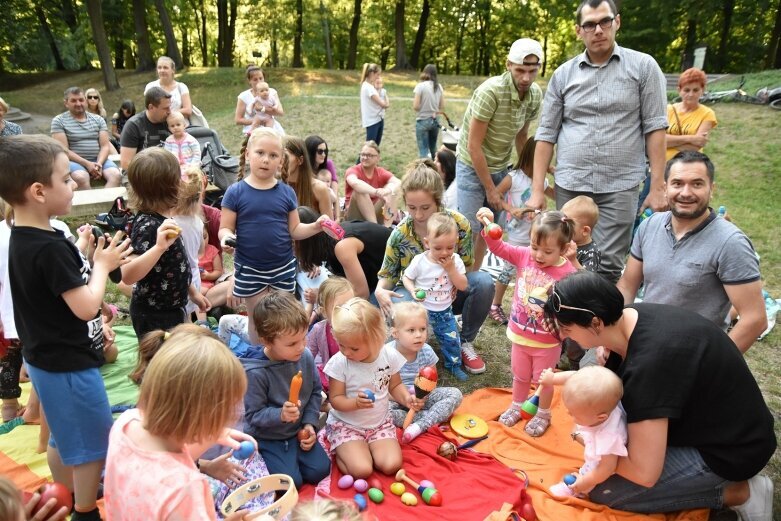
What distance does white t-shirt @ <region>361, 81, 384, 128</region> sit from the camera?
872 centimetres

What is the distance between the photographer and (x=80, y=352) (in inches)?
85.0

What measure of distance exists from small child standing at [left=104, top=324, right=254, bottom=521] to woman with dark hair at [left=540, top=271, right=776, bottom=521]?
57.2 inches

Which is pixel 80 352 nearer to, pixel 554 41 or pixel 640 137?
pixel 640 137

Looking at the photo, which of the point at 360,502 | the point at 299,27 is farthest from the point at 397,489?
the point at 299,27

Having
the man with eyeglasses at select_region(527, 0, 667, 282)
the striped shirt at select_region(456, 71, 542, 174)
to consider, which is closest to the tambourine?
the man with eyeglasses at select_region(527, 0, 667, 282)

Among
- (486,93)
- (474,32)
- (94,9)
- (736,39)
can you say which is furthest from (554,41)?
(486,93)

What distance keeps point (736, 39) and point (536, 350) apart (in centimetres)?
2514

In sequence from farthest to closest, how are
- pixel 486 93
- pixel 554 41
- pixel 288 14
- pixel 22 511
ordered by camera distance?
pixel 554 41
pixel 288 14
pixel 486 93
pixel 22 511

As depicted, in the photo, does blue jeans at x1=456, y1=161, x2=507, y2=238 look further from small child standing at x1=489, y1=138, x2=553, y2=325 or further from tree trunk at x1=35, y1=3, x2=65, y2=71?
tree trunk at x1=35, y1=3, x2=65, y2=71

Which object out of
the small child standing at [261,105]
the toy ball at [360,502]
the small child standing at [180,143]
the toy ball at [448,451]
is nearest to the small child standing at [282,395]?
the toy ball at [360,502]

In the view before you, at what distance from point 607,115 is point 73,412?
11.3ft

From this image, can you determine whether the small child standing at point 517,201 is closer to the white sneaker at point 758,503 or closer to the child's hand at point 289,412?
the white sneaker at point 758,503

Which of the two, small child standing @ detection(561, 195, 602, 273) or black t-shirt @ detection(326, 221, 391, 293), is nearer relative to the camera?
small child standing @ detection(561, 195, 602, 273)

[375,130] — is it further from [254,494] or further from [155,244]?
[254,494]
